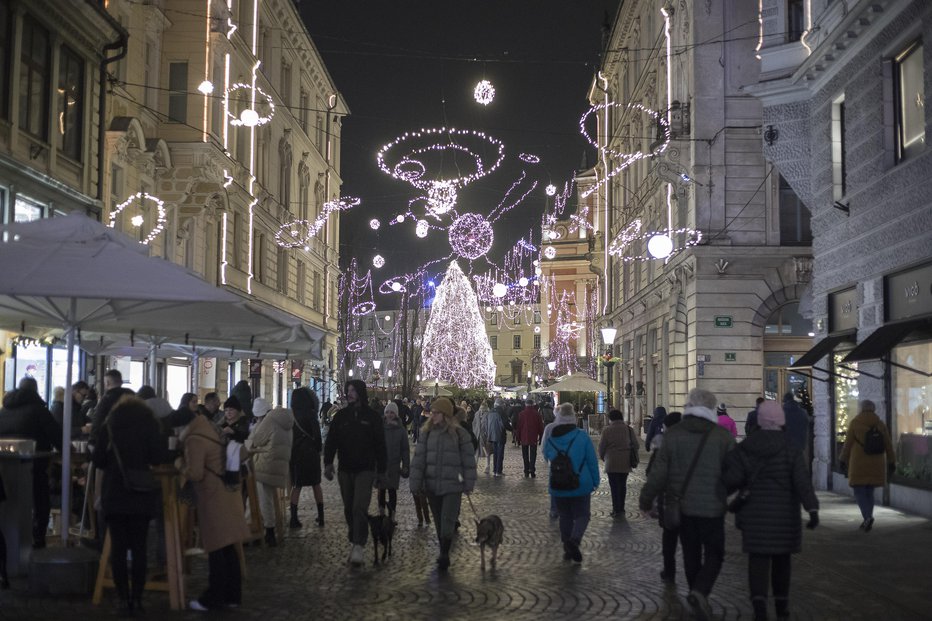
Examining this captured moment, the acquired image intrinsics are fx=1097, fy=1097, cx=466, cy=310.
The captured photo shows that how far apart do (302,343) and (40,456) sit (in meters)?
6.14

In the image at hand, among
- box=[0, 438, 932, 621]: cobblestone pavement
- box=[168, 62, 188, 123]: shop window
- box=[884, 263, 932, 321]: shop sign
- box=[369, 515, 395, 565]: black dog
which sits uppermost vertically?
box=[168, 62, 188, 123]: shop window

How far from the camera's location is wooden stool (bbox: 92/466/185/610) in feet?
30.2

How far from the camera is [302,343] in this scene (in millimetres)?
16812

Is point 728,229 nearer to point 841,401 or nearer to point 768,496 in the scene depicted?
point 841,401

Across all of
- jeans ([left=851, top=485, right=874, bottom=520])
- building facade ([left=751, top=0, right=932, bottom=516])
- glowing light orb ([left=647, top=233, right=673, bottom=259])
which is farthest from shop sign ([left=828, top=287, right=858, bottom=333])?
glowing light orb ([left=647, top=233, right=673, bottom=259])

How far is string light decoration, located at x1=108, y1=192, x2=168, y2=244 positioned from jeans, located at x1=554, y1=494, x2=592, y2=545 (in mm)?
17247

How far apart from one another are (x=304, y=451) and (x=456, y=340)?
2001 inches

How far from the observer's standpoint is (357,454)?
1147 centimetres

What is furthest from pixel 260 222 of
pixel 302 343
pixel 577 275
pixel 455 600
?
pixel 577 275

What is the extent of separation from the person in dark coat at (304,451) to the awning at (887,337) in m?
8.22

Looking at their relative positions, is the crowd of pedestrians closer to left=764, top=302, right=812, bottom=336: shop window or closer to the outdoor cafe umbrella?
the outdoor cafe umbrella

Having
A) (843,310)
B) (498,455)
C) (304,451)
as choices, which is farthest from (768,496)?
(498,455)

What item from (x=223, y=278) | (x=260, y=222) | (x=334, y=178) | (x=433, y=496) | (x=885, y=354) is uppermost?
(x=334, y=178)

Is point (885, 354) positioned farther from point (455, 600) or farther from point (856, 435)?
point (455, 600)
